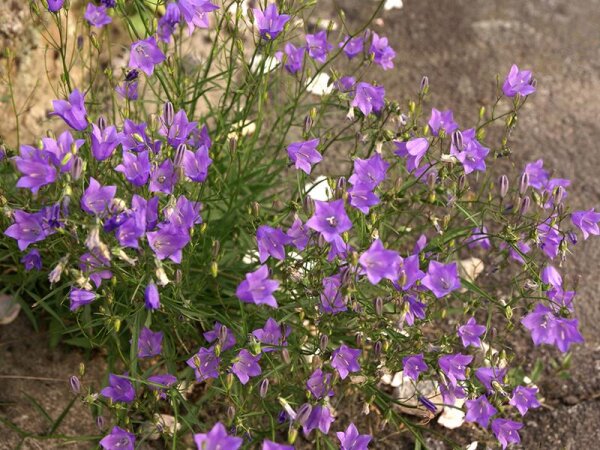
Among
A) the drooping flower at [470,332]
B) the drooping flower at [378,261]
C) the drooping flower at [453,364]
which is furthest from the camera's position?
the drooping flower at [470,332]

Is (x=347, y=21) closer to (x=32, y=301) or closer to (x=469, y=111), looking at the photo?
(x=469, y=111)

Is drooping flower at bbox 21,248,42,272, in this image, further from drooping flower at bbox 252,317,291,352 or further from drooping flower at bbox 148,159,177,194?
drooping flower at bbox 252,317,291,352

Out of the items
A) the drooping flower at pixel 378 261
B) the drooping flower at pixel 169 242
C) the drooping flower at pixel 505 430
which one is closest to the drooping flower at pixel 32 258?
the drooping flower at pixel 169 242

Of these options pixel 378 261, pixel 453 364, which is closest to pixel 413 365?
pixel 453 364

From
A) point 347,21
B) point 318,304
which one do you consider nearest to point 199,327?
point 318,304

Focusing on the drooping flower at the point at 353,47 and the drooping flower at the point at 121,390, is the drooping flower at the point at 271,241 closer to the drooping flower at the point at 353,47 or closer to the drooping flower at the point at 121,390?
the drooping flower at the point at 121,390

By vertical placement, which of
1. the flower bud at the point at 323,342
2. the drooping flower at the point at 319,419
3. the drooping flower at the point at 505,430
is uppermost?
the flower bud at the point at 323,342

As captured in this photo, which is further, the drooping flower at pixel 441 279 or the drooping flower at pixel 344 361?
the drooping flower at pixel 344 361
